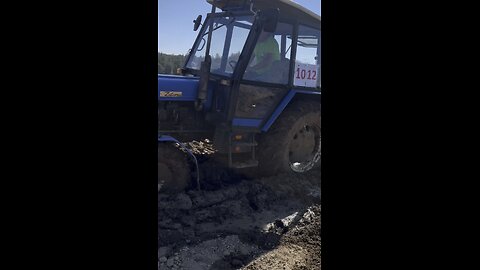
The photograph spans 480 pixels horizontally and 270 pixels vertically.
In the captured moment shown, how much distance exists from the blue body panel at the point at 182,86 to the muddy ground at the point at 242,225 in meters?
Answer: 1.15

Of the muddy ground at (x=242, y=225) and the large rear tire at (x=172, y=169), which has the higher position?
the large rear tire at (x=172, y=169)

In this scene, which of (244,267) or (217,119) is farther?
(217,119)

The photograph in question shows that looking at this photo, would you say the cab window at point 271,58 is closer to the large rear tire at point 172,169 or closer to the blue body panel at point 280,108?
the blue body panel at point 280,108

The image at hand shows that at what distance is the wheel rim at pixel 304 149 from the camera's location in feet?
17.6

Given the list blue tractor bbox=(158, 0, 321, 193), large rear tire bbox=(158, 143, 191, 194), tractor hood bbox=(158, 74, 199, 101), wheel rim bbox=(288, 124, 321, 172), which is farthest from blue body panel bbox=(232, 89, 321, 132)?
large rear tire bbox=(158, 143, 191, 194)

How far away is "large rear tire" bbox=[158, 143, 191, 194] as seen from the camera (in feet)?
14.1

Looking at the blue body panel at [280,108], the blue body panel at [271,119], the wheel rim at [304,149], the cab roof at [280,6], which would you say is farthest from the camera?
the wheel rim at [304,149]

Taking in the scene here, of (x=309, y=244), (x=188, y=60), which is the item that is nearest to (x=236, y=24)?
(x=188, y=60)

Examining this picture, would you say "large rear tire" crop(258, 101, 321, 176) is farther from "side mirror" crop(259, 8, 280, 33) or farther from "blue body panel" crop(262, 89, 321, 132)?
"side mirror" crop(259, 8, 280, 33)

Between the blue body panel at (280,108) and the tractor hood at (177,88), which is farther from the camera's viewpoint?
the blue body panel at (280,108)

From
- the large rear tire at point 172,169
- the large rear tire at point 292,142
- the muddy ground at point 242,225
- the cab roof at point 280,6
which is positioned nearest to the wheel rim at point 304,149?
the large rear tire at point 292,142

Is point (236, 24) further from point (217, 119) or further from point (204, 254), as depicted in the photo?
point (204, 254)
